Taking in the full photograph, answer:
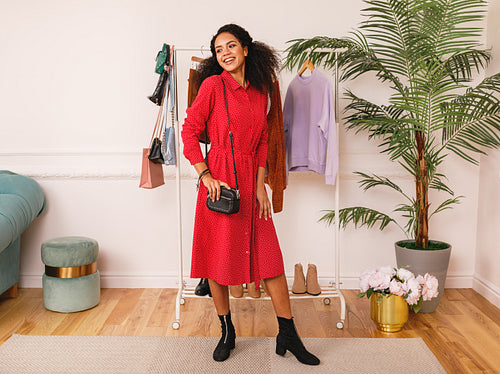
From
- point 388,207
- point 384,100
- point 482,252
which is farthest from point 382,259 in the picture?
point 384,100

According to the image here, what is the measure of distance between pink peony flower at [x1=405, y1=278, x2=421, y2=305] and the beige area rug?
0.67 feet

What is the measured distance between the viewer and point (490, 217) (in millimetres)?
3188

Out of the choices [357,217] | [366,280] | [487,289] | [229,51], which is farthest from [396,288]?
[229,51]

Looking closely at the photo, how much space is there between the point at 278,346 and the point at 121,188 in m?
1.61

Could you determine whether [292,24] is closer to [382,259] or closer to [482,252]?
[382,259]

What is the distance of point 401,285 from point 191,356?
115 centimetres

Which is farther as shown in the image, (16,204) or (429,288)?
(16,204)

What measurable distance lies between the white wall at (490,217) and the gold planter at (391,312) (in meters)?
0.79

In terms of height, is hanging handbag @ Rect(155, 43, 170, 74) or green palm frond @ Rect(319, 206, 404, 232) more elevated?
hanging handbag @ Rect(155, 43, 170, 74)

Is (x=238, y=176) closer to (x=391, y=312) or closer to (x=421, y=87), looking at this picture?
(x=391, y=312)

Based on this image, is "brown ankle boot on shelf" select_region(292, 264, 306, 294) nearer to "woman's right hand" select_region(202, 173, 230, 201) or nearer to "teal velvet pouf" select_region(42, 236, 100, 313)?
"woman's right hand" select_region(202, 173, 230, 201)

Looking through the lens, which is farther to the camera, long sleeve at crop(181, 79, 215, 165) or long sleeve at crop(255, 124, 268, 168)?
long sleeve at crop(255, 124, 268, 168)

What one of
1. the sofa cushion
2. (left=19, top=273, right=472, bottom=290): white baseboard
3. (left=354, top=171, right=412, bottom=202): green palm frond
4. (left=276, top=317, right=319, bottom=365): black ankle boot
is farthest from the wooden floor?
(left=354, top=171, right=412, bottom=202): green palm frond

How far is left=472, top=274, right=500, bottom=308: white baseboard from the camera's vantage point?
3.05 m
